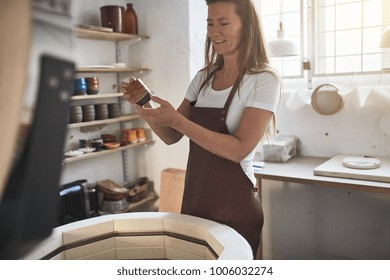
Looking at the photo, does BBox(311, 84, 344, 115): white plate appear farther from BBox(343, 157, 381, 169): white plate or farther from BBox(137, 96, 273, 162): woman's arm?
BBox(137, 96, 273, 162): woman's arm

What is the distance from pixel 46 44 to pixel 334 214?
1.95m

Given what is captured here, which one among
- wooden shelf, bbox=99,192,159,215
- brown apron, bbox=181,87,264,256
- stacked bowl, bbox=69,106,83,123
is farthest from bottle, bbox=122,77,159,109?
wooden shelf, bbox=99,192,159,215

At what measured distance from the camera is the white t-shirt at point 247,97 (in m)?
0.92

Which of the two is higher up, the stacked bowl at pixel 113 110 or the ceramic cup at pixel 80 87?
the ceramic cup at pixel 80 87

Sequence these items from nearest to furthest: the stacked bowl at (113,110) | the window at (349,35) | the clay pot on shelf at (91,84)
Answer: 1. the window at (349,35)
2. the clay pot on shelf at (91,84)
3. the stacked bowl at (113,110)

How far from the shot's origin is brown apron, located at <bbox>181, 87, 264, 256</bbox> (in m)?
0.98

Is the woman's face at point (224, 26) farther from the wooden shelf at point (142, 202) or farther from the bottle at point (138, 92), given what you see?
the wooden shelf at point (142, 202)

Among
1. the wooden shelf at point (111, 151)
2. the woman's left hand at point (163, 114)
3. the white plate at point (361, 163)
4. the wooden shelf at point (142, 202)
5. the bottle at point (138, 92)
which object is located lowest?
the wooden shelf at point (142, 202)

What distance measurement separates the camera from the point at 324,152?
1952 millimetres

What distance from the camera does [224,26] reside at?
945 millimetres

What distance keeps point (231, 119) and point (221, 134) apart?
10 cm

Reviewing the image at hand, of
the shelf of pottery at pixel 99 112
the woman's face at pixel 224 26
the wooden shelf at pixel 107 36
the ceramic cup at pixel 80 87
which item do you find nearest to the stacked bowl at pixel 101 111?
the shelf of pottery at pixel 99 112

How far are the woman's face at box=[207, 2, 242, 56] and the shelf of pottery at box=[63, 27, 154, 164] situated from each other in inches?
38.1

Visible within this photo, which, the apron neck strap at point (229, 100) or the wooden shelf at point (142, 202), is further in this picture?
the wooden shelf at point (142, 202)
